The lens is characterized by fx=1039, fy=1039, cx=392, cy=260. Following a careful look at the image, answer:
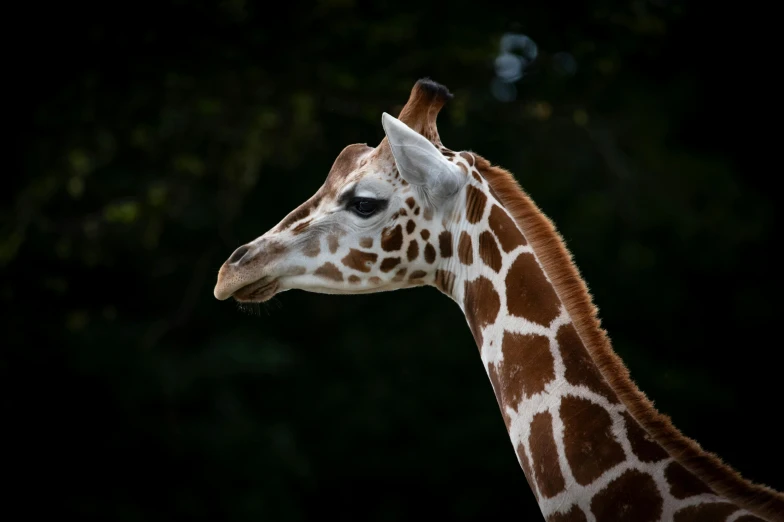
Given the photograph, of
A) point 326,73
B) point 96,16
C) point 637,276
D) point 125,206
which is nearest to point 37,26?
point 96,16

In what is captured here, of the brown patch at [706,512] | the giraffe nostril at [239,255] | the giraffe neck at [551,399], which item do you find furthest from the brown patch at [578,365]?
the giraffe nostril at [239,255]

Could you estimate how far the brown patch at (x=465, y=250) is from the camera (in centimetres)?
359

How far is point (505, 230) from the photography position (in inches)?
139

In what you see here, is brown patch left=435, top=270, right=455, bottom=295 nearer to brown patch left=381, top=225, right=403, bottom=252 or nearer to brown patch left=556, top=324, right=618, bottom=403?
brown patch left=381, top=225, right=403, bottom=252

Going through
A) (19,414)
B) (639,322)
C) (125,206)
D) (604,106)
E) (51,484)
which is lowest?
(51,484)

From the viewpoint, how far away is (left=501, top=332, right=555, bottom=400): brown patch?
10.8 feet

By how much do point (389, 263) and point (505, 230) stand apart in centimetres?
44

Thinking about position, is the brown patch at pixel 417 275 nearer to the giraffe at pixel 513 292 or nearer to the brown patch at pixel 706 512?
the giraffe at pixel 513 292

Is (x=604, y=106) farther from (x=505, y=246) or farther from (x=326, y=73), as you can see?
(x=505, y=246)

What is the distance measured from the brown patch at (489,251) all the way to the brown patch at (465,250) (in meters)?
0.05

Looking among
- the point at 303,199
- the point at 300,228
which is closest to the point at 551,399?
the point at 300,228

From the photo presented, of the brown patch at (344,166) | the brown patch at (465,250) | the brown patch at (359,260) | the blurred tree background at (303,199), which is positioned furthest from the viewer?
the blurred tree background at (303,199)

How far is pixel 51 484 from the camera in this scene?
11422 mm

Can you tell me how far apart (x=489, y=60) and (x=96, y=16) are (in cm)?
445
